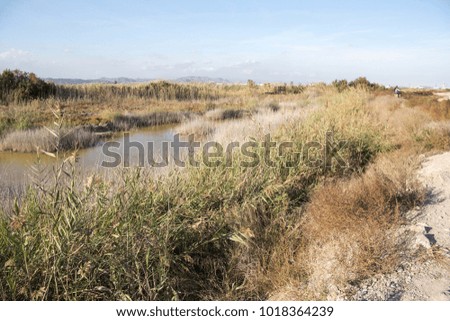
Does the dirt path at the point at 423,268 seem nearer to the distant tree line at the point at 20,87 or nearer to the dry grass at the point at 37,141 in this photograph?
the dry grass at the point at 37,141

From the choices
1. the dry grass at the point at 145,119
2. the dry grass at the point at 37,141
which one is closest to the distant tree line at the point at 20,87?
the dry grass at the point at 145,119

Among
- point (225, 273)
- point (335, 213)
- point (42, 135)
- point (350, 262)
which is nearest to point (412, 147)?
point (335, 213)

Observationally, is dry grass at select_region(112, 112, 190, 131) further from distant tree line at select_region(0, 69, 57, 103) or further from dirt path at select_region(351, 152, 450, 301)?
dirt path at select_region(351, 152, 450, 301)

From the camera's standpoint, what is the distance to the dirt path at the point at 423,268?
306 centimetres

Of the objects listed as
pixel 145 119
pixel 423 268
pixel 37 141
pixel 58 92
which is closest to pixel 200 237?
pixel 423 268

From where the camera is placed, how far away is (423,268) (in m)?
3.39

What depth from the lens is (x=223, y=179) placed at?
16.4 ft

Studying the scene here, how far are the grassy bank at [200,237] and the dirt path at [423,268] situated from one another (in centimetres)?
14

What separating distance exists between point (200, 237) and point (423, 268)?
222 centimetres

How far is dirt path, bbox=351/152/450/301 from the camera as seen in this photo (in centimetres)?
306

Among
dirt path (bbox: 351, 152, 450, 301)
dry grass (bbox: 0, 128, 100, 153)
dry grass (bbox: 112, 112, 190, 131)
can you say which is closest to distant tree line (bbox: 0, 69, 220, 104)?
dry grass (bbox: 112, 112, 190, 131)

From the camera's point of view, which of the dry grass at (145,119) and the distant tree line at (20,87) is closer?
the dry grass at (145,119)

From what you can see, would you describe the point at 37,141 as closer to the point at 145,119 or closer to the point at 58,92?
the point at 145,119
